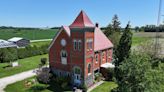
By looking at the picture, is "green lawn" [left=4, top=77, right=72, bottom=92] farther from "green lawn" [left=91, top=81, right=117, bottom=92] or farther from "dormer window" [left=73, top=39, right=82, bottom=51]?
"dormer window" [left=73, top=39, right=82, bottom=51]

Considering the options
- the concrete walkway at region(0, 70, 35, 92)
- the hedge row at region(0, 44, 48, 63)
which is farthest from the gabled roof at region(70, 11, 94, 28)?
the hedge row at region(0, 44, 48, 63)

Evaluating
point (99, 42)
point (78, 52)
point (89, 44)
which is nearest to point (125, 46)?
point (89, 44)

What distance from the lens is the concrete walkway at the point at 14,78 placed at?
30031mm

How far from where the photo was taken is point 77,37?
2873 cm

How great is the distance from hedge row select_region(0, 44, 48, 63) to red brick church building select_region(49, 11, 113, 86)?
1305 centimetres

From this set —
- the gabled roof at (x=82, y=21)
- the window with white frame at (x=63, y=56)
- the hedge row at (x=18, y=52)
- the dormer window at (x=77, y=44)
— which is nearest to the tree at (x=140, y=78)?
the dormer window at (x=77, y=44)

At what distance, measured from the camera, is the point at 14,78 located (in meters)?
33.1

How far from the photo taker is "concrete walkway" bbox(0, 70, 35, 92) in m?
30.0

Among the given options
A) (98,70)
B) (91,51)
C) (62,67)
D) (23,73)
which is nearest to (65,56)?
(62,67)

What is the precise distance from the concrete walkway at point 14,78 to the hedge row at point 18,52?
7.88 m

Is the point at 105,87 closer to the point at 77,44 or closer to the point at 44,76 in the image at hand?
the point at 77,44

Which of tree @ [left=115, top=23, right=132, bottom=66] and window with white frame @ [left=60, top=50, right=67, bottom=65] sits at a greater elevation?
tree @ [left=115, top=23, right=132, bottom=66]

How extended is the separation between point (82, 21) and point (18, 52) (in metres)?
28.0

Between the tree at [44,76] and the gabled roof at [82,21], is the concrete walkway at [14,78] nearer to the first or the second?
the tree at [44,76]
